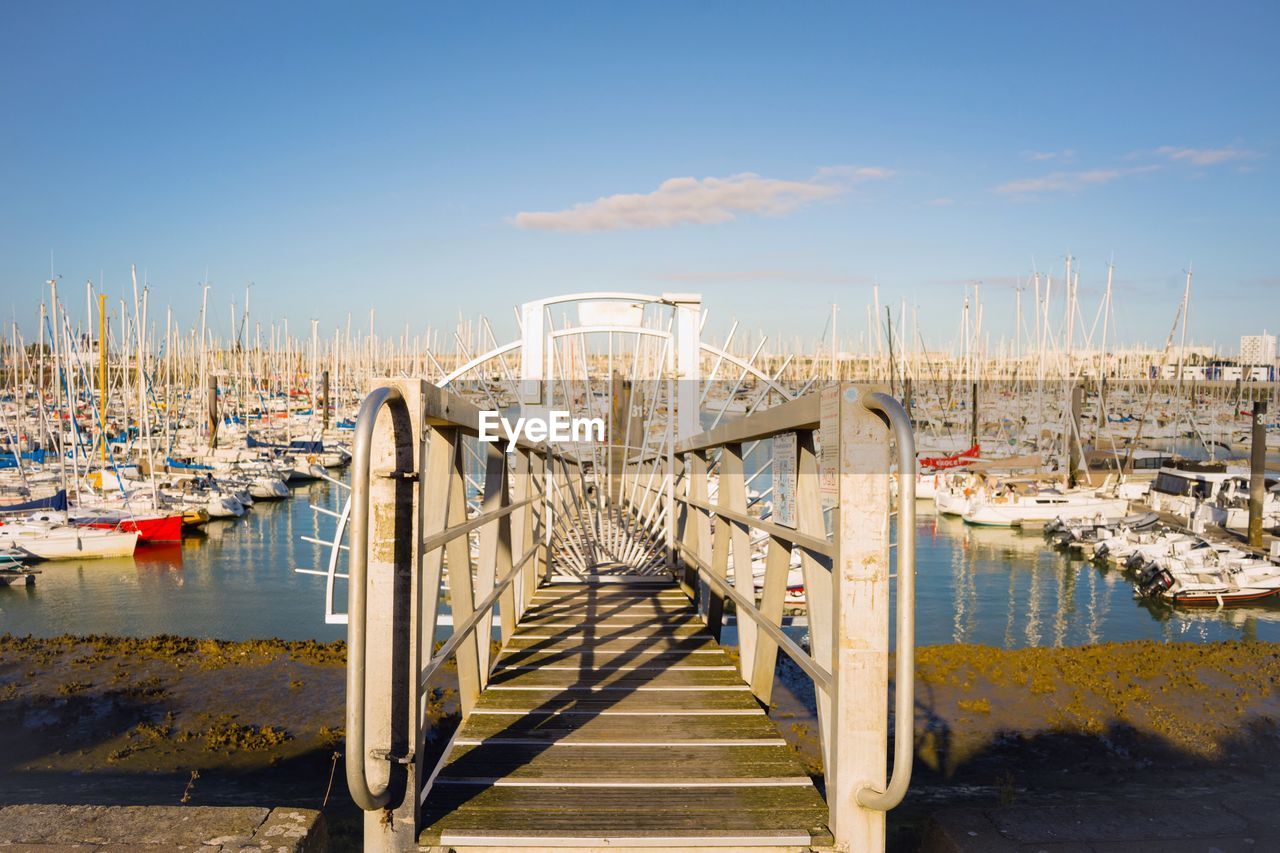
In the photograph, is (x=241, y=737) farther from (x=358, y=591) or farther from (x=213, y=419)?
(x=213, y=419)

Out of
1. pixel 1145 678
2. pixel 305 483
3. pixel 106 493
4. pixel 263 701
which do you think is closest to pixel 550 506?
pixel 263 701

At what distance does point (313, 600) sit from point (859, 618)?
23.6 meters

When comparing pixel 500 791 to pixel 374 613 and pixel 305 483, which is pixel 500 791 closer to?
pixel 374 613

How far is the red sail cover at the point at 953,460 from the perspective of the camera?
43.9 m

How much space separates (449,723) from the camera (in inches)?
357

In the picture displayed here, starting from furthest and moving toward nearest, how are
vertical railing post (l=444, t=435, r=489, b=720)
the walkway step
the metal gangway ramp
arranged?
vertical railing post (l=444, t=435, r=489, b=720), the walkway step, the metal gangway ramp

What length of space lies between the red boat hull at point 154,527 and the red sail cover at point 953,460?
1226 inches

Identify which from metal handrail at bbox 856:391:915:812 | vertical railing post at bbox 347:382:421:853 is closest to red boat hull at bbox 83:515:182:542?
vertical railing post at bbox 347:382:421:853

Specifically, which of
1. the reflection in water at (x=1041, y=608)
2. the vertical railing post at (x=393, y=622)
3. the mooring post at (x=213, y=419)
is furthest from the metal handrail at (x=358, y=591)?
the mooring post at (x=213, y=419)

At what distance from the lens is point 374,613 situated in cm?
239

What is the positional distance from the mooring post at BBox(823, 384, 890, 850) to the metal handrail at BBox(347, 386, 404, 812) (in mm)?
1145

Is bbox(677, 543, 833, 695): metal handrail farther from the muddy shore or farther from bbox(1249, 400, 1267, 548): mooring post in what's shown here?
bbox(1249, 400, 1267, 548): mooring post

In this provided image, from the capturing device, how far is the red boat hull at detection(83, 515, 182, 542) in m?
30.2

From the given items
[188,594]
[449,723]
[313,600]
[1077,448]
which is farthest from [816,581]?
[1077,448]
